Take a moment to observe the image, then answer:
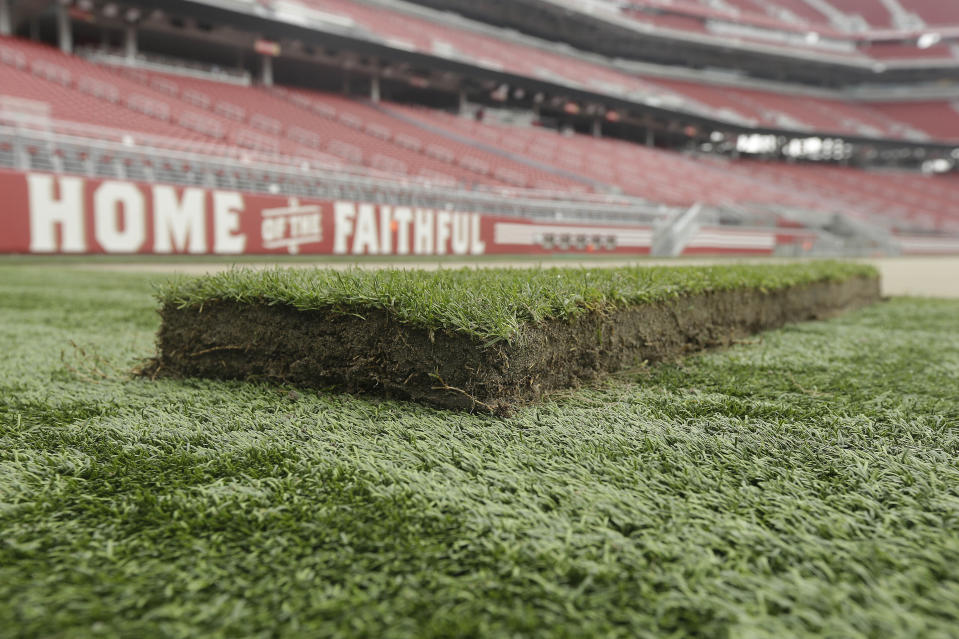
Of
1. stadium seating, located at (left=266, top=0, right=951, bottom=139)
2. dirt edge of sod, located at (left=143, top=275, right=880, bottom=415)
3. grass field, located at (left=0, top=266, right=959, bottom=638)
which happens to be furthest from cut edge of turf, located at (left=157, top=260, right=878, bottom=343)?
stadium seating, located at (left=266, top=0, right=951, bottom=139)

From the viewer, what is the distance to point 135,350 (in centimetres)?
210

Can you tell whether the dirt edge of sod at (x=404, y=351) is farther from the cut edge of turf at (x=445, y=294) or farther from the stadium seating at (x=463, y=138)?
the stadium seating at (x=463, y=138)

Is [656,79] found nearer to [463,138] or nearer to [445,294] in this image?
[463,138]

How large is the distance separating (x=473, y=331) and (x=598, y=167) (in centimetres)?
2044

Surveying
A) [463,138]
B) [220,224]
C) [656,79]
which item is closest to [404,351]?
[220,224]

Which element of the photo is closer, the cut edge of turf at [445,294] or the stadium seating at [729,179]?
the cut edge of turf at [445,294]

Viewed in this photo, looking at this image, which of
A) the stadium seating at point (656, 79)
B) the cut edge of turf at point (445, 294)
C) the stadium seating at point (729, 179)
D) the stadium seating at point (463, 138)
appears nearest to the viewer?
the cut edge of turf at point (445, 294)

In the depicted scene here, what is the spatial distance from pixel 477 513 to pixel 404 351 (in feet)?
1.89

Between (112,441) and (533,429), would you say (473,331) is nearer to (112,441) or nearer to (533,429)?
(533,429)

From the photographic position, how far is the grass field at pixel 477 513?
65cm

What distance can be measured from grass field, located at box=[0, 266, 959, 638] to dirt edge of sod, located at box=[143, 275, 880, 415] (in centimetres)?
7

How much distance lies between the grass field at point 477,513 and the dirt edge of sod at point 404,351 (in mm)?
67

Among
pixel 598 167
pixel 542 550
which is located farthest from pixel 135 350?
pixel 598 167

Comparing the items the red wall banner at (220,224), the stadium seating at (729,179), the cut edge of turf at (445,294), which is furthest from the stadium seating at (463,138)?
the cut edge of turf at (445,294)
